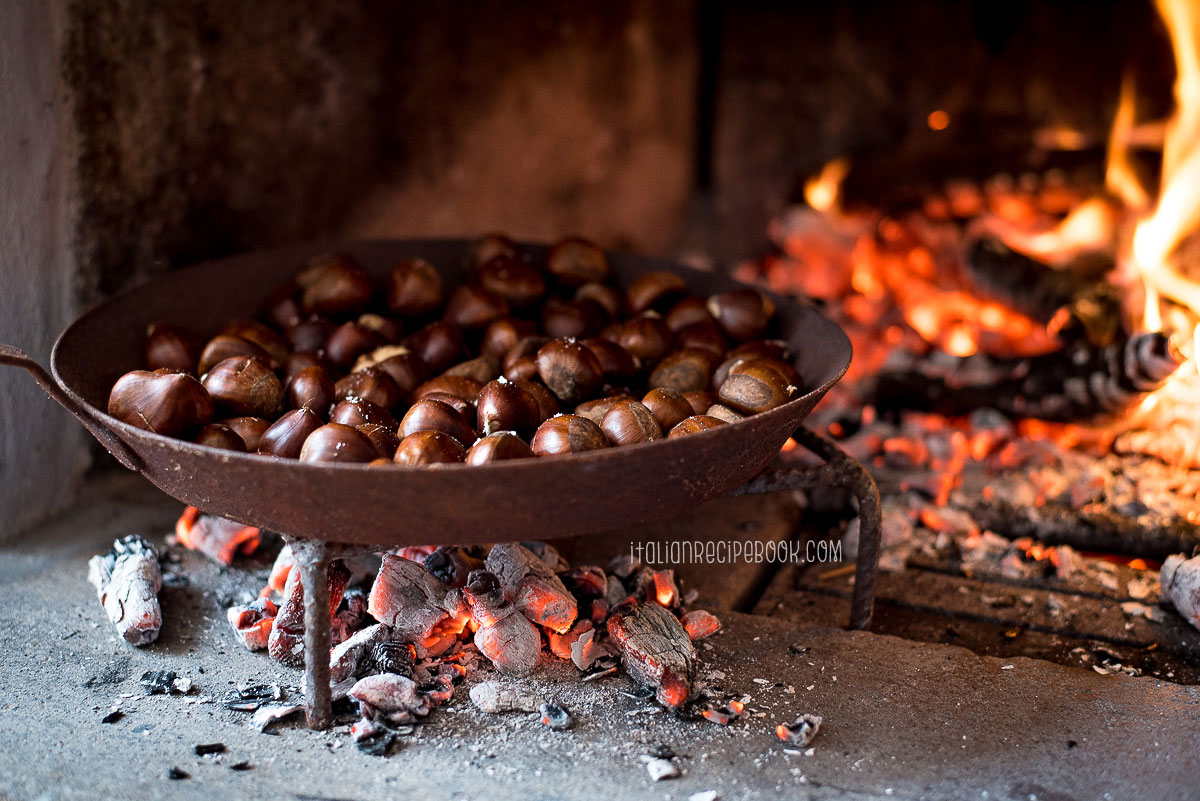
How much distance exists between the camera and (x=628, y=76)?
4.52m

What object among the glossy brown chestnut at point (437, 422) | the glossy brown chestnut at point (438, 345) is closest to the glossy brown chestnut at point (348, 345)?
the glossy brown chestnut at point (438, 345)

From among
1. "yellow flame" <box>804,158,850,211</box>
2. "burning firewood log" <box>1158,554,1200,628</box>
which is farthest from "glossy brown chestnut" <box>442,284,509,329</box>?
"yellow flame" <box>804,158,850,211</box>

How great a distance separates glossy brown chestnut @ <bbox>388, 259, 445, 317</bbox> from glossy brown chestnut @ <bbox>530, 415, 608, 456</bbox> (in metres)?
0.77

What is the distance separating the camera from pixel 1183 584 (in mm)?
2461

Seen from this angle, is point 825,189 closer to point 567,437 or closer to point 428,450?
point 567,437

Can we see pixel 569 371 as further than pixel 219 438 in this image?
Yes

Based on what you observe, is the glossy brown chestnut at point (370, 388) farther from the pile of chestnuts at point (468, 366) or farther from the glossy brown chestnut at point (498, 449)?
the glossy brown chestnut at point (498, 449)

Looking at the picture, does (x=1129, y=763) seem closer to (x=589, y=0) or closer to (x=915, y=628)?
(x=915, y=628)

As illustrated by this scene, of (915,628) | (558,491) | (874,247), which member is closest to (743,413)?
(558,491)

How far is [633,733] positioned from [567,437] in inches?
22.8

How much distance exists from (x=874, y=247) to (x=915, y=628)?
2362 millimetres

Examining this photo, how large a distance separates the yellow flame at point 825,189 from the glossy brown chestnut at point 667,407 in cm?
285

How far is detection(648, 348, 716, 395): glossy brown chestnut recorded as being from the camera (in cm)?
233

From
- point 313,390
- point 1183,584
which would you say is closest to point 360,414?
point 313,390
